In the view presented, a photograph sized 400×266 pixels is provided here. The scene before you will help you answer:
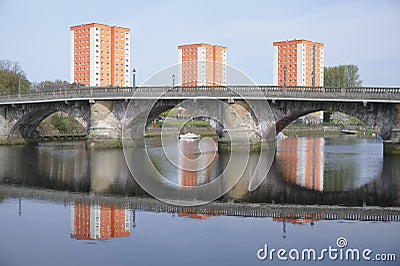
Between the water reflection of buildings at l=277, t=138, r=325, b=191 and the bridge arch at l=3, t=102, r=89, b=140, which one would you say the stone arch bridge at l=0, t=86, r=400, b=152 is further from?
the water reflection of buildings at l=277, t=138, r=325, b=191

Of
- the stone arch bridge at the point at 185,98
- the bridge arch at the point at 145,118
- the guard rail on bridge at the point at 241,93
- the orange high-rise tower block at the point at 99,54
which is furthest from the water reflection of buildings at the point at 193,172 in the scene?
the orange high-rise tower block at the point at 99,54

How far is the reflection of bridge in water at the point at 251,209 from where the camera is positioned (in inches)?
513

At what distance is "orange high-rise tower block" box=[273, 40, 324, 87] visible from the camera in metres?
84.8

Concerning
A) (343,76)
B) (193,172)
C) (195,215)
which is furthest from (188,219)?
(343,76)

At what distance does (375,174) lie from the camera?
69.3 ft

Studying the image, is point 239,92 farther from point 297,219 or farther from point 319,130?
point 319,130

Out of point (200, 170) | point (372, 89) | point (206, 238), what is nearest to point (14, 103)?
point (200, 170)

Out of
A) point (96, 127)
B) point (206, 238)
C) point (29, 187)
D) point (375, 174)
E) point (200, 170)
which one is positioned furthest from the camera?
point (96, 127)

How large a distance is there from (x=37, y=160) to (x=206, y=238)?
728 inches

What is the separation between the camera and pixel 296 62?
8475 cm

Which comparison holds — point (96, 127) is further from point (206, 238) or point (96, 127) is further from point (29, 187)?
point (206, 238)

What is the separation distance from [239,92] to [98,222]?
65.6 ft

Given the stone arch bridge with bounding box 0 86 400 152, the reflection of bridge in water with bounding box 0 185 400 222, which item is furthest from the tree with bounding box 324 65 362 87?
the reflection of bridge in water with bounding box 0 185 400 222

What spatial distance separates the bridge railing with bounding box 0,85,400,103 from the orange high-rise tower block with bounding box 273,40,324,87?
54576 millimetres
